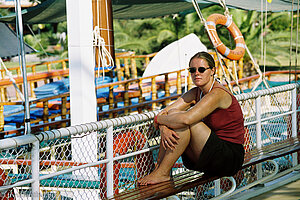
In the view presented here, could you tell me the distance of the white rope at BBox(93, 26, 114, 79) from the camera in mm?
4984

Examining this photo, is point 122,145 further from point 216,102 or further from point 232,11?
point 232,11

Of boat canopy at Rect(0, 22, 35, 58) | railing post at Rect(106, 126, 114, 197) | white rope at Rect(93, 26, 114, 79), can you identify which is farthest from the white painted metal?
boat canopy at Rect(0, 22, 35, 58)

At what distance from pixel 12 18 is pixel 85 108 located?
5046 mm

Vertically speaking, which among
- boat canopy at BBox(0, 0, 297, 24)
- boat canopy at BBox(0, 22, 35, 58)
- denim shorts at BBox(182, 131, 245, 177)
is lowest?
denim shorts at BBox(182, 131, 245, 177)

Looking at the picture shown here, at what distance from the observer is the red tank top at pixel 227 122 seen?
143 inches

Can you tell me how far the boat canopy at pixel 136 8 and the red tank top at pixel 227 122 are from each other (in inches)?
183

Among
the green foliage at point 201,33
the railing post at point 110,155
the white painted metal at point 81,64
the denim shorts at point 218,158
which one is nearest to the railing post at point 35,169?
the railing post at point 110,155

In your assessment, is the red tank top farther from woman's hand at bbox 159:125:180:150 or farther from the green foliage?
the green foliage

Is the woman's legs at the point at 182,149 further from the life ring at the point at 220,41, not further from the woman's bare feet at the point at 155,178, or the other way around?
the life ring at the point at 220,41

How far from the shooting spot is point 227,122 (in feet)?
11.9

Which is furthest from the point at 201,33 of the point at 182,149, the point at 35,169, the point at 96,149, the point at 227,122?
the point at 35,169

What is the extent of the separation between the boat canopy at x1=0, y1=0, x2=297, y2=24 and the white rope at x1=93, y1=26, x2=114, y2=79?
10.9 feet

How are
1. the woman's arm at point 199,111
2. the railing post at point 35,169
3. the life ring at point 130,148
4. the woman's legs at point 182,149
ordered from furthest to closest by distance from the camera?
the life ring at point 130,148 → the woman's legs at point 182,149 → the woman's arm at point 199,111 → the railing post at point 35,169

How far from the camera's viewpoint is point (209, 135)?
11.5ft
